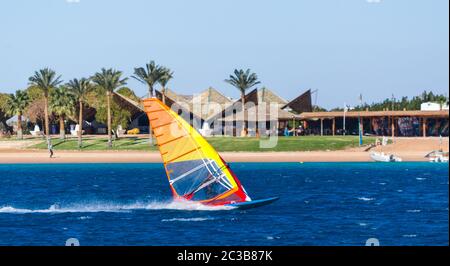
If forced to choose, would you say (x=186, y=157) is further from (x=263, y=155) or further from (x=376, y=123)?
(x=376, y=123)

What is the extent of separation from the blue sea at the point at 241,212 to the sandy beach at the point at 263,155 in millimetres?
14446

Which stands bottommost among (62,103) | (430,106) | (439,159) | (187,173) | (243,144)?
(439,159)

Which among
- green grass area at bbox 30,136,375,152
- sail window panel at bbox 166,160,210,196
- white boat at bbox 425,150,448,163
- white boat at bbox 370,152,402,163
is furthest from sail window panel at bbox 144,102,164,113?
green grass area at bbox 30,136,375,152

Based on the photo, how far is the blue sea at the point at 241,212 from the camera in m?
32.9

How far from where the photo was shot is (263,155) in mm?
98062

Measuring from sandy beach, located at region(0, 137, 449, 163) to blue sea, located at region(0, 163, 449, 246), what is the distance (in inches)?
569

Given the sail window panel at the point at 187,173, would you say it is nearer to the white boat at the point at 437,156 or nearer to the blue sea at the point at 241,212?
the blue sea at the point at 241,212

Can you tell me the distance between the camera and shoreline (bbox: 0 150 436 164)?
306ft

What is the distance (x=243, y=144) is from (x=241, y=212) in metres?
61.2

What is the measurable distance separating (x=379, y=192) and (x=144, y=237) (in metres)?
27.4

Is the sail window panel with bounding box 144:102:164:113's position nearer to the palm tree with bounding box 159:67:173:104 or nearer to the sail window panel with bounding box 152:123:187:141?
the sail window panel with bounding box 152:123:187:141

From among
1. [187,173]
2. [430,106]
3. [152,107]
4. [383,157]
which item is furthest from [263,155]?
[152,107]

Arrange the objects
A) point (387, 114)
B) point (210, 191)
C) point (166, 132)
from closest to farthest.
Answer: point (166, 132) < point (210, 191) < point (387, 114)

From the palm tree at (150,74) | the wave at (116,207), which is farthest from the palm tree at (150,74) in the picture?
the wave at (116,207)
